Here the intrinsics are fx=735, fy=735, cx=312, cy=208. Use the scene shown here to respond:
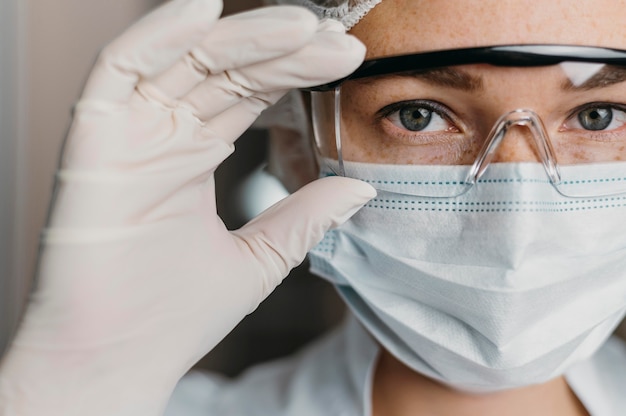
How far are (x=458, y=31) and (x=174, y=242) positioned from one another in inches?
22.4

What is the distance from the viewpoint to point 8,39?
1.61 metres

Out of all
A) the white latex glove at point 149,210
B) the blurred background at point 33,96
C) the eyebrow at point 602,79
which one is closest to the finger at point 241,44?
the white latex glove at point 149,210

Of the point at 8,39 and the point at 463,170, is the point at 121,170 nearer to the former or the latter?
the point at 463,170

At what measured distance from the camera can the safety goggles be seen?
1.19 meters

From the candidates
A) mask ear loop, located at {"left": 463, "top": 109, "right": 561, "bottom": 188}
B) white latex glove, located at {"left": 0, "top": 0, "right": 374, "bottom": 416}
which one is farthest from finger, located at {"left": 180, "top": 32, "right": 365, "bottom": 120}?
mask ear loop, located at {"left": 463, "top": 109, "right": 561, "bottom": 188}

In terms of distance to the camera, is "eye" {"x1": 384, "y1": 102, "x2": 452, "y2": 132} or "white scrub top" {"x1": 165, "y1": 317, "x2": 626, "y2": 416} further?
"white scrub top" {"x1": 165, "y1": 317, "x2": 626, "y2": 416}

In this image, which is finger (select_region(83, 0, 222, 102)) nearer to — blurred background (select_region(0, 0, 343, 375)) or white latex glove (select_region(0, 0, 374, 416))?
white latex glove (select_region(0, 0, 374, 416))

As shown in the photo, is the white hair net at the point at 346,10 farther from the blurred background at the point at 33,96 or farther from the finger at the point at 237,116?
the blurred background at the point at 33,96

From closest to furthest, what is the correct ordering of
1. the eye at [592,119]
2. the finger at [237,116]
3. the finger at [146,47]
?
the finger at [146,47], the finger at [237,116], the eye at [592,119]

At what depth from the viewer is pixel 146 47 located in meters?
0.98

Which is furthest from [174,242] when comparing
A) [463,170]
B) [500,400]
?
[500,400]

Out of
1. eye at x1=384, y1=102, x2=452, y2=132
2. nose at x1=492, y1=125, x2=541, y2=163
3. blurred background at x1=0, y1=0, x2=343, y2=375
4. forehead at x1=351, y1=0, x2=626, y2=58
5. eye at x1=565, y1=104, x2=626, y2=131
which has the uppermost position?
forehead at x1=351, y1=0, x2=626, y2=58

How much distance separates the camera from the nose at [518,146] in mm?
1206

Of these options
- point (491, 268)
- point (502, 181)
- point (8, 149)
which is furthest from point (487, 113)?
point (8, 149)
